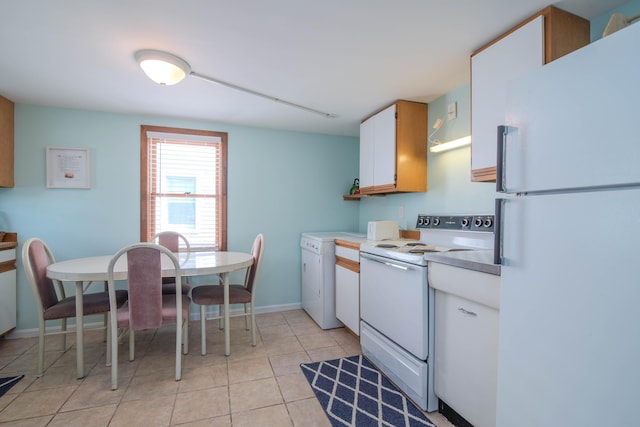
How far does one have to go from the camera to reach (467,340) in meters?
1.54

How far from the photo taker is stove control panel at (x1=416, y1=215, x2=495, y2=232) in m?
1.95

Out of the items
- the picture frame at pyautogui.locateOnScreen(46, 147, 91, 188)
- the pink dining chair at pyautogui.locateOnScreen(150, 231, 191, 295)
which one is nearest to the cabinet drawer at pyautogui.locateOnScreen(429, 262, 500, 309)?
the pink dining chair at pyautogui.locateOnScreen(150, 231, 191, 295)

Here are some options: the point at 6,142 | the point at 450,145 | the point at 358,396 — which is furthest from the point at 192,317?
the point at 450,145

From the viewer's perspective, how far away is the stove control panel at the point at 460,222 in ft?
6.41

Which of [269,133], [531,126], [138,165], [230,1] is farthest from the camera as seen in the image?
[269,133]

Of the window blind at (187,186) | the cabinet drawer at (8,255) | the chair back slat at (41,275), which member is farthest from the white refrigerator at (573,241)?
the cabinet drawer at (8,255)

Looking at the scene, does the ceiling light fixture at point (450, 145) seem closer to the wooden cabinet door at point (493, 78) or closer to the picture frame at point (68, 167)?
the wooden cabinet door at point (493, 78)

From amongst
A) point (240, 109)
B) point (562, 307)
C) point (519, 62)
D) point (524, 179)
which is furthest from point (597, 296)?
point (240, 109)

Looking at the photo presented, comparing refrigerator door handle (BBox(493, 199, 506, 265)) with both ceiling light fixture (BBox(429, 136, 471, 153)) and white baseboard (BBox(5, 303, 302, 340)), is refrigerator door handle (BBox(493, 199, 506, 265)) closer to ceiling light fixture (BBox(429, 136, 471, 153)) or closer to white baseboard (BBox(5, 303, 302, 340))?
ceiling light fixture (BBox(429, 136, 471, 153))

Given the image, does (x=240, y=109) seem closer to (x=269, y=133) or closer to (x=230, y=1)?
(x=269, y=133)

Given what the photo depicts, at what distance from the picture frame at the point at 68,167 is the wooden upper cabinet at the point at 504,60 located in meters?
3.50

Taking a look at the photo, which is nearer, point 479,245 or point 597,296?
point 597,296

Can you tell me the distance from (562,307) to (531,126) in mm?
610

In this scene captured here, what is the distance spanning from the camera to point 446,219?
2318 millimetres
